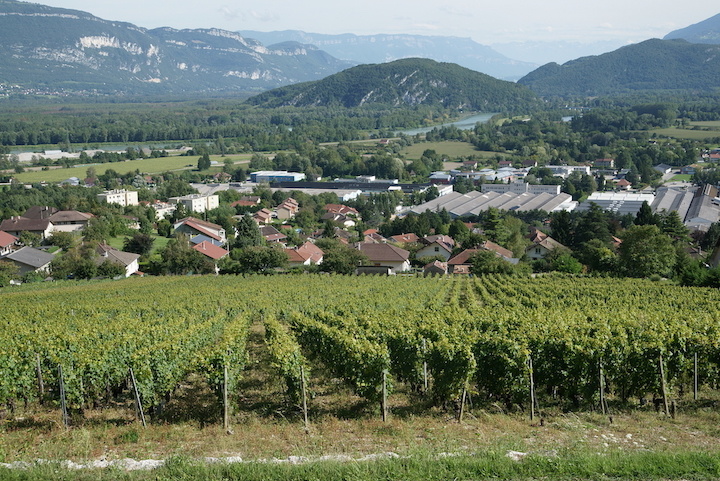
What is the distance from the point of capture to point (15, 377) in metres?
11.3

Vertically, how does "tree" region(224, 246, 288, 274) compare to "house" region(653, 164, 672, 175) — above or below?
below

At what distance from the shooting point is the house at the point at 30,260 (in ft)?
138

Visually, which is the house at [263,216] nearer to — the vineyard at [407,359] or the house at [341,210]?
the house at [341,210]

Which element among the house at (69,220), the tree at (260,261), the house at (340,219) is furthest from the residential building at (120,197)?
the tree at (260,261)

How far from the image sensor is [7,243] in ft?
155

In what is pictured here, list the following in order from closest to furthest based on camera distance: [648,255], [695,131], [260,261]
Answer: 1. [648,255]
2. [260,261]
3. [695,131]

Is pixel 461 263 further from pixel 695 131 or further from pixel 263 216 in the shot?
pixel 695 131

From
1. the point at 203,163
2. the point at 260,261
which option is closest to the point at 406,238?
the point at 260,261

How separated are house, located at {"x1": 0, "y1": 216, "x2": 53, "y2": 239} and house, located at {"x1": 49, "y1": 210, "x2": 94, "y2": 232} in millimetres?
2010

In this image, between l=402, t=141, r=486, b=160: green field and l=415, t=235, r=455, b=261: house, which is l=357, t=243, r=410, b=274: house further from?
A: l=402, t=141, r=486, b=160: green field

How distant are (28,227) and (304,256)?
23976mm

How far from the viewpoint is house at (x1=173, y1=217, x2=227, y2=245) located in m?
54.4

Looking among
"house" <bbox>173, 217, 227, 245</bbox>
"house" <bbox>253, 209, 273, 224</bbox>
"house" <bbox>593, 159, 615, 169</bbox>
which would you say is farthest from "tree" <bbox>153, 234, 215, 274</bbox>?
"house" <bbox>593, 159, 615, 169</bbox>

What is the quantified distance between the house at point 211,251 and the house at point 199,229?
6.01 metres
